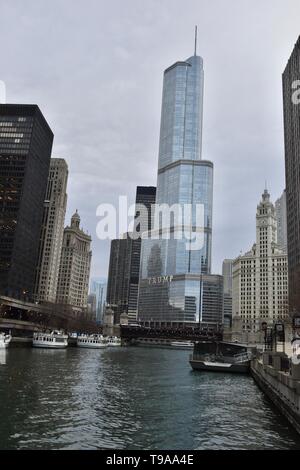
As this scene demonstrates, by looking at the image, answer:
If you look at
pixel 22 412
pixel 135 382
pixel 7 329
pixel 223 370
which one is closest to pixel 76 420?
pixel 22 412

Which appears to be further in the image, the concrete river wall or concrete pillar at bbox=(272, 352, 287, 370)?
concrete pillar at bbox=(272, 352, 287, 370)

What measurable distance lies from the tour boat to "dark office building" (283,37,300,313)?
78849 millimetres

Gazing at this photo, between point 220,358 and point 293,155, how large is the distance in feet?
380

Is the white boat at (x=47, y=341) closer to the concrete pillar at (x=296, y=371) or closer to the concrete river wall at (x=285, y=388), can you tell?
the concrete river wall at (x=285, y=388)

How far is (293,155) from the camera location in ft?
579

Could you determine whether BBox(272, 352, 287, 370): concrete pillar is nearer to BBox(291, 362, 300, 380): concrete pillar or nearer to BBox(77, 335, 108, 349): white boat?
BBox(291, 362, 300, 380): concrete pillar

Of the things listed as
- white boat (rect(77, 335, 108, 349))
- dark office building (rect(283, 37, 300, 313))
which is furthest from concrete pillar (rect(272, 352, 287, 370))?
dark office building (rect(283, 37, 300, 313))

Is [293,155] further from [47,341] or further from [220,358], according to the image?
[47,341]

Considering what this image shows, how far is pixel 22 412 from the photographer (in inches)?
1208

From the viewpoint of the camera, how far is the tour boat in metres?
83.4

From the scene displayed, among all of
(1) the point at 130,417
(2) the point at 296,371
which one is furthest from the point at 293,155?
(1) the point at 130,417

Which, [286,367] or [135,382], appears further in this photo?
[135,382]

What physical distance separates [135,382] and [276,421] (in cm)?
2623
